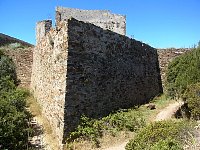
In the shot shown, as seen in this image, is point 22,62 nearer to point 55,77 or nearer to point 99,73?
point 55,77

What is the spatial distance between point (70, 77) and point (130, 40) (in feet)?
16.5

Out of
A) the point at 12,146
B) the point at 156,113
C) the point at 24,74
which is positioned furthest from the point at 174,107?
the point at 24,74

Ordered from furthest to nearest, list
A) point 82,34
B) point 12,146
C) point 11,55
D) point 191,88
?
Result: 1. point 11,55
2. point 191,88
3. point 82,34
4. point 12,146

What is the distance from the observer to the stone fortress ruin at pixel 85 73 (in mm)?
10781

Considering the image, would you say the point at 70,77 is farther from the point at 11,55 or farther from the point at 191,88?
the point at 11,55

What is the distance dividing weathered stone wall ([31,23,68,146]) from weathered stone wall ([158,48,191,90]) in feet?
25.4

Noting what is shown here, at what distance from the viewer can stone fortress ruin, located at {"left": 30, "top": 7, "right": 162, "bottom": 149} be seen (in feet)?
35.4

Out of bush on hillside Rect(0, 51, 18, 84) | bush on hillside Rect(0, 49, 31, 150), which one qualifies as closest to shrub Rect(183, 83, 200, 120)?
bush on hillside Rect(0, 49, 31, 150)

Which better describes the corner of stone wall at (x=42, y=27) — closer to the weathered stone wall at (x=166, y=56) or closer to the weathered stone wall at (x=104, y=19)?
the weathered stone wall at (x=104, y=19)

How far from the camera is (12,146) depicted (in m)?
10.1

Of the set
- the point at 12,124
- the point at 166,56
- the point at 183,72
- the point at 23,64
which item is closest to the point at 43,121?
the point at 12,124

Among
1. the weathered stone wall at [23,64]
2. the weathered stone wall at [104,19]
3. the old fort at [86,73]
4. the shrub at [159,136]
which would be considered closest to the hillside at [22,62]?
the weathered stone wall at [23,64]

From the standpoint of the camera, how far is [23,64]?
2020 centimetres

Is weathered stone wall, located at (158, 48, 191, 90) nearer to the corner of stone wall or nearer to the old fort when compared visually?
the old fort
